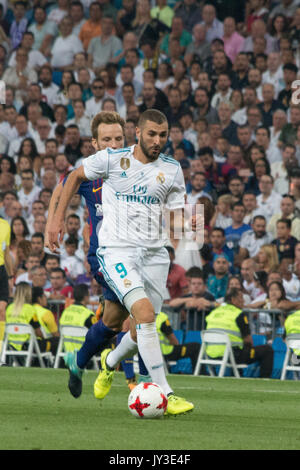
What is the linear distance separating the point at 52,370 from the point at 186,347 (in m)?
1.87

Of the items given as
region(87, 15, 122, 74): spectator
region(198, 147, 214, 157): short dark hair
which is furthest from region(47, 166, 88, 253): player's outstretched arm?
region(87, 15, 122, 74): spectator

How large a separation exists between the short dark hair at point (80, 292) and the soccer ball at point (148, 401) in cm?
726

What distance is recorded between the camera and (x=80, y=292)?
14836 millimetres

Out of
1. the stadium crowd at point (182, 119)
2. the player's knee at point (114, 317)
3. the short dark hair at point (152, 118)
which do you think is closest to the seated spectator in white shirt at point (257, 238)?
the stadium crowd at point (182, 119)

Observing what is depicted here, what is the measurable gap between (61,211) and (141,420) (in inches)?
68.3

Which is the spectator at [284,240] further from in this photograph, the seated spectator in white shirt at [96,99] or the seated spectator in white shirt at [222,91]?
the seated spectator in white shirt at [96,99]

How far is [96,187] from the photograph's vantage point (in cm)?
963

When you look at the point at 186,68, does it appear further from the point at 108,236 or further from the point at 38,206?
the point at 108,236

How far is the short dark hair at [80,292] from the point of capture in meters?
14.8

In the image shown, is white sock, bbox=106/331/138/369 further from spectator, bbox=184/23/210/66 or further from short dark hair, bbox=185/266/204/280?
spectator, bbox=184/23/210/66

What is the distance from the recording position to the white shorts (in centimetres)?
797

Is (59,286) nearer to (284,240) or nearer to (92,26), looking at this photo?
(284,240)
